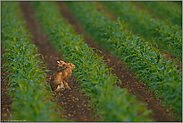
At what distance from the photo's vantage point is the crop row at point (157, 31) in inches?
322

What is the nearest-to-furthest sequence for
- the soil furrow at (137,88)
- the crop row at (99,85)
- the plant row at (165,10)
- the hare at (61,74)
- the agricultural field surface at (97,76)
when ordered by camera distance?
the crop row at (99,85) < the agricultural field surface at (97,76) < the soil furrow at (137,88) < the hare at (61,74) < the plant row at (165,10)

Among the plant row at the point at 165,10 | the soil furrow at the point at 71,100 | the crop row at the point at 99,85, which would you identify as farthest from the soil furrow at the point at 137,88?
the plant row at the point at 165,10

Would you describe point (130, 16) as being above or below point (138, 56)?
above

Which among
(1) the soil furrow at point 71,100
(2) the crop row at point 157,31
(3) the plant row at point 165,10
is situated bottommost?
(1) the soil furrow at point 71,100

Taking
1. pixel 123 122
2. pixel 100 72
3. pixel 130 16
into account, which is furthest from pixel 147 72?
pixel 130 16

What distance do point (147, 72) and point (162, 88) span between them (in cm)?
70

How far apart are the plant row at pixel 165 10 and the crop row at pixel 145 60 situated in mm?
4425

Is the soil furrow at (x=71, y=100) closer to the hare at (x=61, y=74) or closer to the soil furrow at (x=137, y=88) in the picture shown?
the hare at (x=61, y=74)

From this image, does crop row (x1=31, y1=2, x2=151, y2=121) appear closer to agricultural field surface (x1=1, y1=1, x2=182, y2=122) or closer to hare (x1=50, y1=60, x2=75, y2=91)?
agricultural field surface (x1=1, y1=1, x2=182, y2=122)

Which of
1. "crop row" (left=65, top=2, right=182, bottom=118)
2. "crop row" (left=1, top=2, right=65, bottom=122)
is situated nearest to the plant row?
"crop row" (left=65, top=2, right=182, bottom=118)

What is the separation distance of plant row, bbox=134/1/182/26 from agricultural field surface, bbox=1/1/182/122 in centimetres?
19

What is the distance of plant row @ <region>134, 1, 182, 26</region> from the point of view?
11809mm

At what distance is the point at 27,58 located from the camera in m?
6.67

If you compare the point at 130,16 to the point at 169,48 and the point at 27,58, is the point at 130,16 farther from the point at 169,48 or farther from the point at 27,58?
the point at 27,58
